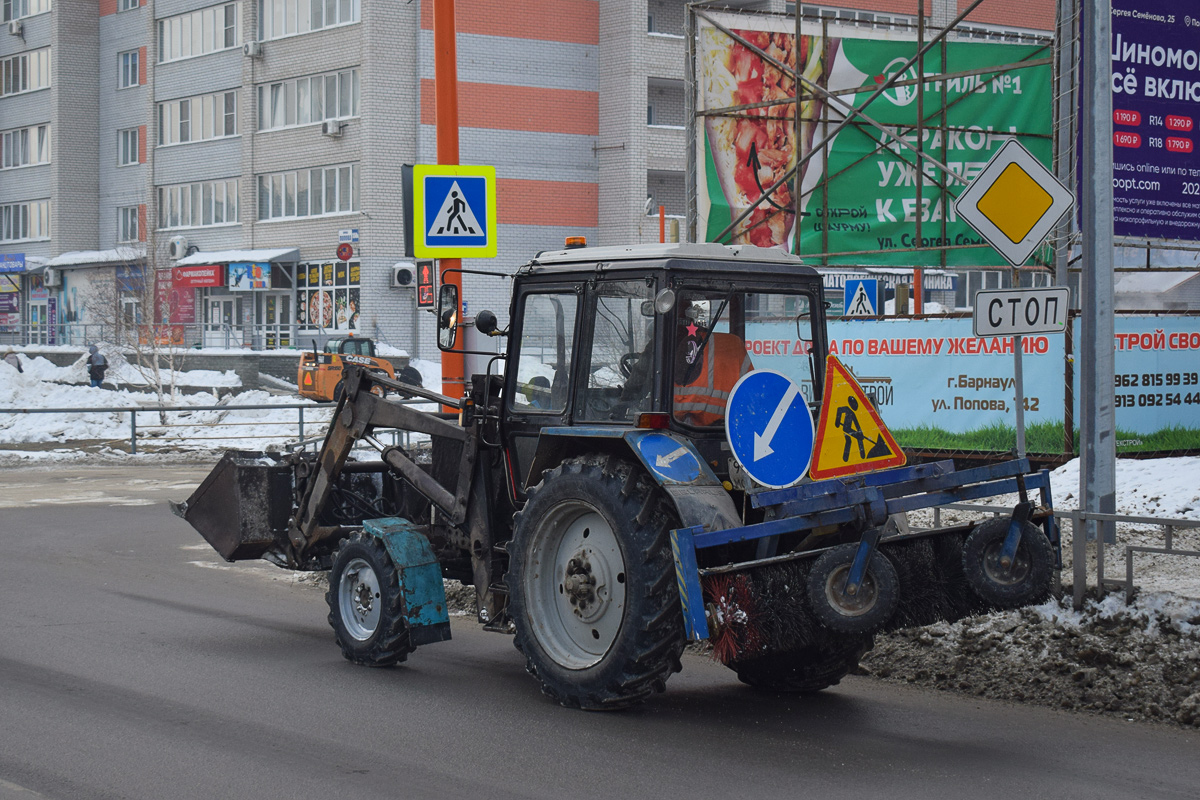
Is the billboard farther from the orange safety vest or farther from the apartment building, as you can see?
the apartment building

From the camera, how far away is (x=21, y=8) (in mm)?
64375

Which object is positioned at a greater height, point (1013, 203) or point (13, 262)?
point (13, 262)

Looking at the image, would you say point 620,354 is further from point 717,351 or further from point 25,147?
point 25,147

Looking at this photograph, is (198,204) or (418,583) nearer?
(418,583)

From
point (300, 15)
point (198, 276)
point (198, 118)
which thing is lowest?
point (198, 276)

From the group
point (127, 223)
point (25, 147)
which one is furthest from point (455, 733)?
point (25, 147)

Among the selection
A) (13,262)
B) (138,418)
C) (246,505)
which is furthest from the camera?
(13,262)

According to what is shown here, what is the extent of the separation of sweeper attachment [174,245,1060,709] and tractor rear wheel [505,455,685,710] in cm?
1

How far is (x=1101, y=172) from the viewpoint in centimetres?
1023

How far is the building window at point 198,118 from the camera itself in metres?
53.8

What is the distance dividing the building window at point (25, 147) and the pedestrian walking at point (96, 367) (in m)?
26.6

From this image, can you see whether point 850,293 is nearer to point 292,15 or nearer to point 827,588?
point 827,588

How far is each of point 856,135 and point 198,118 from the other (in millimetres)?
42286

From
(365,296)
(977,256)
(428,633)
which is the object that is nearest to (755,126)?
(977,256)
